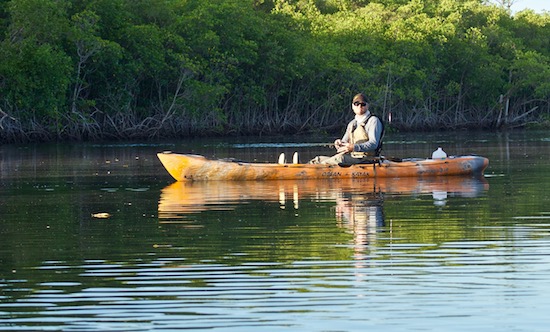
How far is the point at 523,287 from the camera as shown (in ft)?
22.6

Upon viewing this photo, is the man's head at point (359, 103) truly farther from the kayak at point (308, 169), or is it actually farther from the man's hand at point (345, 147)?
the kayak at point (308, 169)

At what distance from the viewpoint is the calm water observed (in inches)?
245

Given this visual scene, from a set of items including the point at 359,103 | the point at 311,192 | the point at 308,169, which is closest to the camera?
the point at 311,192

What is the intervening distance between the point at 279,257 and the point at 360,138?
7.58 m

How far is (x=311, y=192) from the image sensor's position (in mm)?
14602

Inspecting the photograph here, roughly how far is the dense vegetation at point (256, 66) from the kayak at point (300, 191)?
66.3ft

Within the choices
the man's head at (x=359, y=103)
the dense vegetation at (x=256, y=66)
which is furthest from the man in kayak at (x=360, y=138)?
the dense vegetation at (x=256, y=66)

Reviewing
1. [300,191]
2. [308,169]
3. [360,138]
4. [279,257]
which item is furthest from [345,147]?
[279,257]

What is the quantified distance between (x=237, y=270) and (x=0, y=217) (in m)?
4.86

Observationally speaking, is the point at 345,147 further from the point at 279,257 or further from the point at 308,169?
the point at 279,257

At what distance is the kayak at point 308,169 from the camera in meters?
16.3

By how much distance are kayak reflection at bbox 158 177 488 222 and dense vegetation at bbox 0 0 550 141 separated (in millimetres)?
20241

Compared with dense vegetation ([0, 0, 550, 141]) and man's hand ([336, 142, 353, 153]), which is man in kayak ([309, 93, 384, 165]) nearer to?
man's hand ([336, 142, 353, 153])

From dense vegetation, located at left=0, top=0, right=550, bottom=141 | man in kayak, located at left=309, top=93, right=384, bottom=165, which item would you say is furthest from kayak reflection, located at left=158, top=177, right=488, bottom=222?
dense vegetation, located at left=0, top=0, right=550, bottom=141
